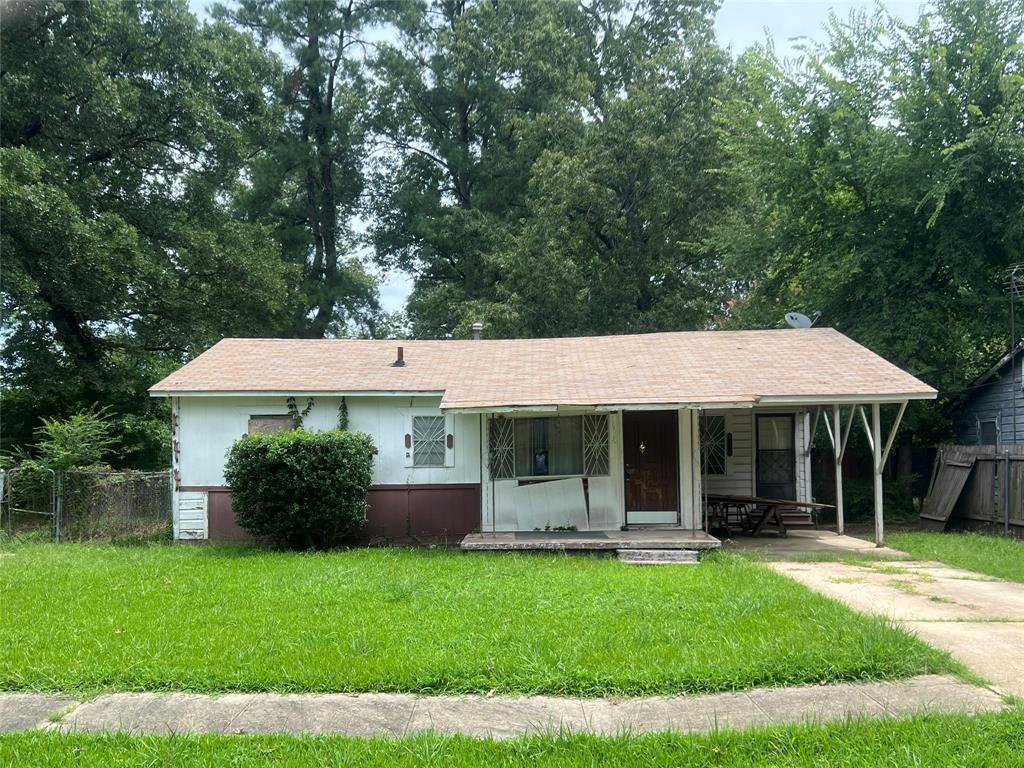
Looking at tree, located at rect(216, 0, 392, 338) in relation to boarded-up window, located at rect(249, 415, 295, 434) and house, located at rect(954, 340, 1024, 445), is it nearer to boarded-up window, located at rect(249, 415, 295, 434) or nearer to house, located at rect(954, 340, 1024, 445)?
boarded-up window, located at rect(249, 415, 295, 434)

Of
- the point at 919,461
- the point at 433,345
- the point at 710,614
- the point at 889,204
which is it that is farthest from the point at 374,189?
the point at 710,614

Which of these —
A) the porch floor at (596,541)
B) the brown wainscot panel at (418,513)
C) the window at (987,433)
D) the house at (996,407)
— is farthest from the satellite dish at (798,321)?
the brown wainscot panel at (418,513)

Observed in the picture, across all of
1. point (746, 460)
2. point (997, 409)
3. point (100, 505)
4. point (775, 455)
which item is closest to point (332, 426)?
point (100, 505)

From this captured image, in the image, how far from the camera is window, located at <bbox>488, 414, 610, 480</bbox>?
12.3 m

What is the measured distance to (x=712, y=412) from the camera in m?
14.4

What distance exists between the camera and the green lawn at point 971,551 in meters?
9.73

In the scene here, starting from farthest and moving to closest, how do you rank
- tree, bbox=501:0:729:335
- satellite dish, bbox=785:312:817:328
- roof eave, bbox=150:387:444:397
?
1. tree, bbox=501:0:729:335
2. satellite dish, bbox=785:312:817:328
3. roof eave, bbox=150:387:444:397

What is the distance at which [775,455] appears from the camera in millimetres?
14766

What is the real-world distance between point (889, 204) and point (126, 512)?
17695mm

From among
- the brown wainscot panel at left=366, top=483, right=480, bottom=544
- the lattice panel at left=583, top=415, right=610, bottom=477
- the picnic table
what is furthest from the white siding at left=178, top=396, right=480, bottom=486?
the picnic table

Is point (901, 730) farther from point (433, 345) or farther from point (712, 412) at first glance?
point (433, 345)

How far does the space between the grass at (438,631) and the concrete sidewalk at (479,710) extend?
0.49ft

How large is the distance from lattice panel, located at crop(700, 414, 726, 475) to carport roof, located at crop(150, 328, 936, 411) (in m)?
1.34

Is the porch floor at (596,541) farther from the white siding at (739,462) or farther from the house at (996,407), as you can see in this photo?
the house at (996,407)
